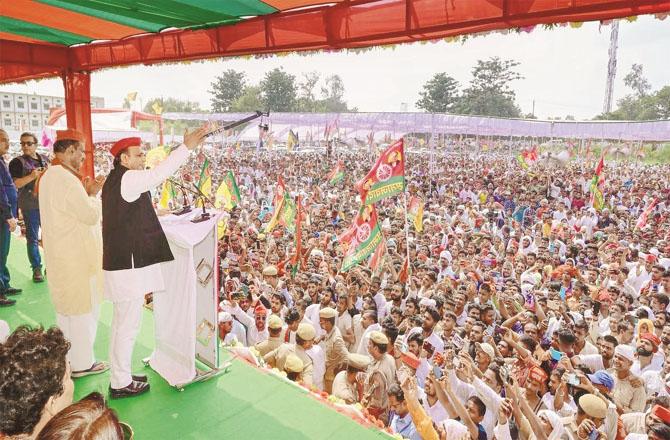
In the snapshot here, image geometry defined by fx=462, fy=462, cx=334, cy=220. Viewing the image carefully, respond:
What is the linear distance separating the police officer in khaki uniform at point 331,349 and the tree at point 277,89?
55.7 meters

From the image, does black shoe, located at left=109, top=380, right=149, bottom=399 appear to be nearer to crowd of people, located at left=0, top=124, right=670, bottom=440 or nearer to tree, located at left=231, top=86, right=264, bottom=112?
crowd of people, located at left=0, top=124, right=670, bottom=440

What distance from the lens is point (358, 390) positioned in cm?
362

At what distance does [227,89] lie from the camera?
6544 centimetres

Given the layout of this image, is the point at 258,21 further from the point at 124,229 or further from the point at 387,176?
the point at 387,176

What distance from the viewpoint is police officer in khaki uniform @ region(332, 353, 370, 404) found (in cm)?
341

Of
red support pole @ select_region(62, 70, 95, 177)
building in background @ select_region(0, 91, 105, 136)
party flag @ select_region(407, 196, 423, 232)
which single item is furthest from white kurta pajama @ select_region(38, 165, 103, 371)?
building in background @ select_region(0, 91, 105, 136)

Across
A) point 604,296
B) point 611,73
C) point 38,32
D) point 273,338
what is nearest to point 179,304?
point 273,338

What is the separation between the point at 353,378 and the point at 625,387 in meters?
2.20

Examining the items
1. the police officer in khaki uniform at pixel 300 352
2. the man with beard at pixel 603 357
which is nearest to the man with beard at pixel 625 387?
the man with beard at pixel 603 357

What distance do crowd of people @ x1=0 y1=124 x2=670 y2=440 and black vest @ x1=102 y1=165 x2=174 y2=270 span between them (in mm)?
757

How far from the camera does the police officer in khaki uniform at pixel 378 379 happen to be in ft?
10.9

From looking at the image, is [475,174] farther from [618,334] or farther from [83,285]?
[83,285]

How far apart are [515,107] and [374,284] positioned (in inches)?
2259

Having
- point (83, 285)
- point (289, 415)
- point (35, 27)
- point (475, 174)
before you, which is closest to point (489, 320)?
point (289, 415)
